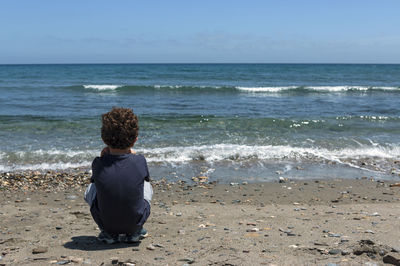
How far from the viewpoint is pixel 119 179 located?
11.9 feet

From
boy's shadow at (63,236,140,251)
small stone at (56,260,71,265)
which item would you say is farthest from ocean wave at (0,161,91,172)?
Answer: small stone at (56,260,71,265)

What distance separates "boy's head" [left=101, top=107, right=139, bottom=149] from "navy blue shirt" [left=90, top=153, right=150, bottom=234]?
0.13 meters

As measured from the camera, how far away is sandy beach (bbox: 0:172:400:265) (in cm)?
351

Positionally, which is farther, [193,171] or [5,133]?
[5,133]

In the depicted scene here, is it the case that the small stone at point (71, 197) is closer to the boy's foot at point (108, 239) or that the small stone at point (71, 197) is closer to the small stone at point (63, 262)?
the boy's foot at point (108, 239)

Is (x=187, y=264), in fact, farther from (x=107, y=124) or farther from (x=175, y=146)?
(x=175, y=146)

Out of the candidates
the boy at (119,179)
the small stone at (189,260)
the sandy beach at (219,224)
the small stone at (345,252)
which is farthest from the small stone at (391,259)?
the boy at (119,179)

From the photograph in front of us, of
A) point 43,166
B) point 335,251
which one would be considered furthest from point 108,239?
point 43,166

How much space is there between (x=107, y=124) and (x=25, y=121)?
11068 mm

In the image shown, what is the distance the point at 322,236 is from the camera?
4.17 m

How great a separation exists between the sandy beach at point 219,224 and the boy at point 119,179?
0.29 metres

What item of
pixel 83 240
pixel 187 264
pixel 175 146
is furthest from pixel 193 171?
pixel 187 264

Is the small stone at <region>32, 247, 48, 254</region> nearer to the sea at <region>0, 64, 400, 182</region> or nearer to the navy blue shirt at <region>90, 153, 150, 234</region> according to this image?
the navy blue shirt at <region>90, 153, 150, 234</region>

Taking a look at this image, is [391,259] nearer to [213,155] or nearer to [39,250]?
[39,250]
